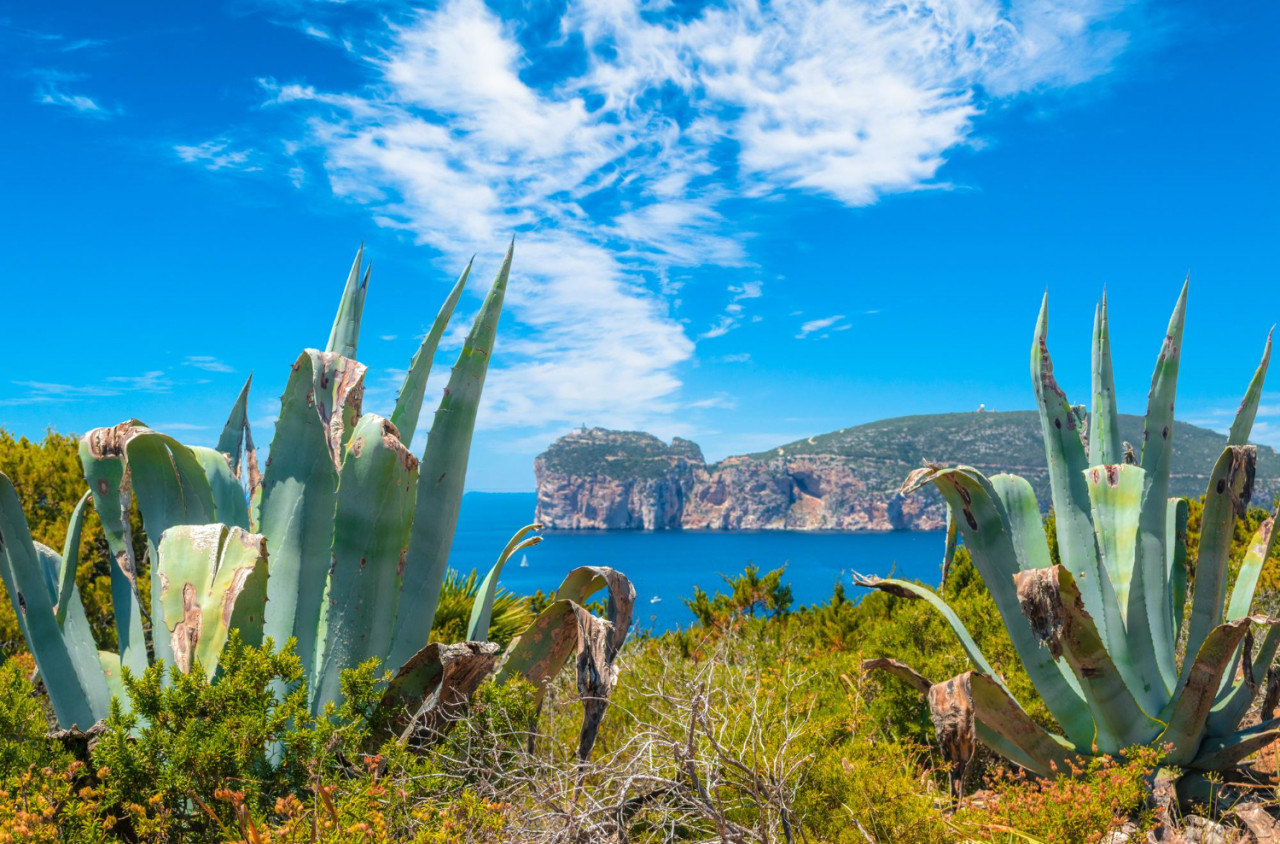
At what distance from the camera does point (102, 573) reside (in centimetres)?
626

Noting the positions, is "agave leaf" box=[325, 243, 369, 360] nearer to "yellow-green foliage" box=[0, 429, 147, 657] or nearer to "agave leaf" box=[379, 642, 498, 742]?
"agave leaf" box=[379, 642, 498, 742]

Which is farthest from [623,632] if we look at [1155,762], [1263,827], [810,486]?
[810,486]

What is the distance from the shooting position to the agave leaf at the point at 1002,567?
3.24 m

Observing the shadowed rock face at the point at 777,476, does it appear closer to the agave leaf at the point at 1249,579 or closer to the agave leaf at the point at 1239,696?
the agave leaf at the point at 1249,579

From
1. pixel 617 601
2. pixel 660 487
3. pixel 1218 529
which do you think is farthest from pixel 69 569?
pixel 660 487

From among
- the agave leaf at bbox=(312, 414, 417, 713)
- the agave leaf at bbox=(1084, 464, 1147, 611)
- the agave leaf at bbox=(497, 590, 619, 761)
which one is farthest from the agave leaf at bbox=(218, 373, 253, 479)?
the agave leaf at bbox=(1084, 464, 1147, 611)

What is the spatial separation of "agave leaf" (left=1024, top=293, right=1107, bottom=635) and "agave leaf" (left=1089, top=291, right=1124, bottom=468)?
8 centimetres

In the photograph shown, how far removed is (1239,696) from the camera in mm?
3309

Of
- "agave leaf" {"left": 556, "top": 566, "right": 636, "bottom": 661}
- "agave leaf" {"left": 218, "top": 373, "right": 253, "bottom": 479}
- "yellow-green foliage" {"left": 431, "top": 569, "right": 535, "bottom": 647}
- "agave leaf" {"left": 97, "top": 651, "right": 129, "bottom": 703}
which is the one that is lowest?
"yellow-green foliage" {"left": 431, "top": 569, "right": 535, "bottom": 647}

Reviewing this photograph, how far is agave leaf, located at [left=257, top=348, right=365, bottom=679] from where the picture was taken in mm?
2678

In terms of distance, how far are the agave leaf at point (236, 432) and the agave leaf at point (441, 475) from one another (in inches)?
38.9

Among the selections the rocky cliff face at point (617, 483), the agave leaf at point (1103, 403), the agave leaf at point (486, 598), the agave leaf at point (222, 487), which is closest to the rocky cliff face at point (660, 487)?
the rocky cliff face at point (617, 483)

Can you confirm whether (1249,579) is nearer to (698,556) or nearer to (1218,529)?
(1218,529)

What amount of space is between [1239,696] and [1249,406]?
1.18 m
